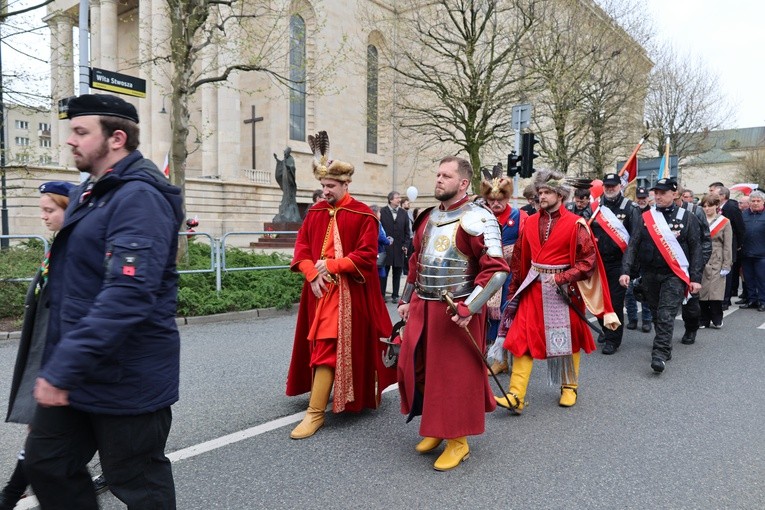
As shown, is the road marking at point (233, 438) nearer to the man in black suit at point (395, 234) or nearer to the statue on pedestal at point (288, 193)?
the man in black suit at point (395, 234)

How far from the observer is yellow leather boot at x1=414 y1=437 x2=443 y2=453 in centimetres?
378

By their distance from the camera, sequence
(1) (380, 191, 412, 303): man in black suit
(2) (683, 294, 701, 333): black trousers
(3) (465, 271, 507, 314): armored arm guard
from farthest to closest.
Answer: (1) (380, 191, 412, 303): man in black suit < (2) (683, 294, 701, 333): black trousers < (3) (465, 271, 507, 314): armored arm guard

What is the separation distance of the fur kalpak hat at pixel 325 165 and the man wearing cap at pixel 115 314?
206 cm

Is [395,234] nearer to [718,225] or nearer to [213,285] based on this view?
[213,285]

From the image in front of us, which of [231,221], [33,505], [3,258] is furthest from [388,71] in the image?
[33,505]

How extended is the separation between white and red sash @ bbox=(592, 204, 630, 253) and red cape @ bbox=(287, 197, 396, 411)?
3.87 meters

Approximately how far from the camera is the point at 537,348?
184 inches

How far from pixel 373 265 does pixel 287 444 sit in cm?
143

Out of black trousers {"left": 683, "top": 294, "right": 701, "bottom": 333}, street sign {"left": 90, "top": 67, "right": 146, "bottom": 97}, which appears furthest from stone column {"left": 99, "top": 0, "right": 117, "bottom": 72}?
black trousers {"left": 683, "top": 294, "right": 701, "bottom": 333}

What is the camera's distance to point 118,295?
1.95 meters

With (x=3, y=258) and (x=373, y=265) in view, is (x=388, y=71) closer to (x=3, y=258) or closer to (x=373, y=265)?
(x=3, y=258)

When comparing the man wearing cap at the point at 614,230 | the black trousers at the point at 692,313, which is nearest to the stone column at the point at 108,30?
the man wearing cap at the point at 614,230

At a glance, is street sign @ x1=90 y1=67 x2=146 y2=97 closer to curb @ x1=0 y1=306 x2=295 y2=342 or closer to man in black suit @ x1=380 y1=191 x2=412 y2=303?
curb @ x1=0 y1=306 x2=295 y2=342

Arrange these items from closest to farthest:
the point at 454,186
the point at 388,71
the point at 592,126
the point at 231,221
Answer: the point at 454,186, the point at 592,126, the point at 231,221, the point at 388,71
